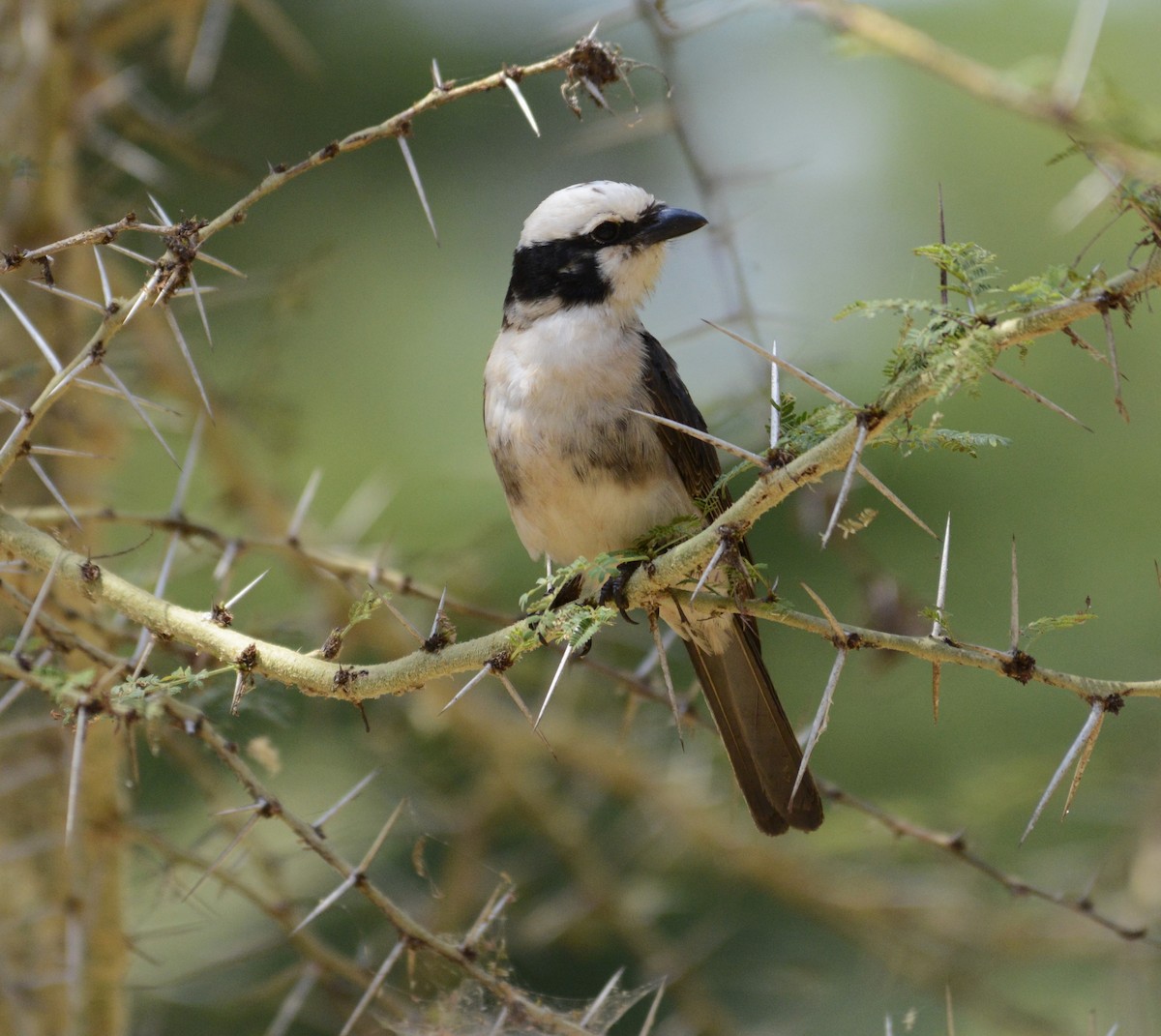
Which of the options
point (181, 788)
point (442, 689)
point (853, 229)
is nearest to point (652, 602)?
point (442, 689)

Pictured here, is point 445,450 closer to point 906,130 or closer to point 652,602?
point 906,130

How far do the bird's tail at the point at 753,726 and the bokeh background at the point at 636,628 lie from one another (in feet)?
0.95

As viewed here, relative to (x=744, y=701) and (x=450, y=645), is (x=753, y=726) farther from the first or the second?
(x=450, y=645)

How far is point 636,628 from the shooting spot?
14.6 feet

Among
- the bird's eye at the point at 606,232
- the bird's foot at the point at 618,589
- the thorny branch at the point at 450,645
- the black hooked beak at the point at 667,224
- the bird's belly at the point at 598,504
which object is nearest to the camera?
the thorny branch at the point at 450,645

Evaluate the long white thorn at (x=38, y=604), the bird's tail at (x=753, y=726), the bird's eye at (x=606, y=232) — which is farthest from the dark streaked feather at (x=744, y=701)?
the long white thorn at (x=38, y=604)

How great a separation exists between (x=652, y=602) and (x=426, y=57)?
6052mm

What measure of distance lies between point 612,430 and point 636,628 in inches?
54.8

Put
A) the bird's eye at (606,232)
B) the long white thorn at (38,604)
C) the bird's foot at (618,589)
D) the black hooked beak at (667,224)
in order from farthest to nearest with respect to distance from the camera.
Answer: the bird's eye at (606,232) → the black hooked beak at (667,224) → the bird's foot at (618,589) → the long white thorn at (38,604)

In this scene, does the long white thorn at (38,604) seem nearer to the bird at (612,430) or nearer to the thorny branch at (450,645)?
the thorny branch at (450,645)

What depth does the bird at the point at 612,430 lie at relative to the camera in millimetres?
3205

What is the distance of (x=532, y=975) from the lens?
504cm

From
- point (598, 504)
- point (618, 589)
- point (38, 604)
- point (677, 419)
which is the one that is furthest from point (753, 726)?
point (38, 604)

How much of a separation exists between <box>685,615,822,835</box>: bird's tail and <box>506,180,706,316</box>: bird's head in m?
0.99
